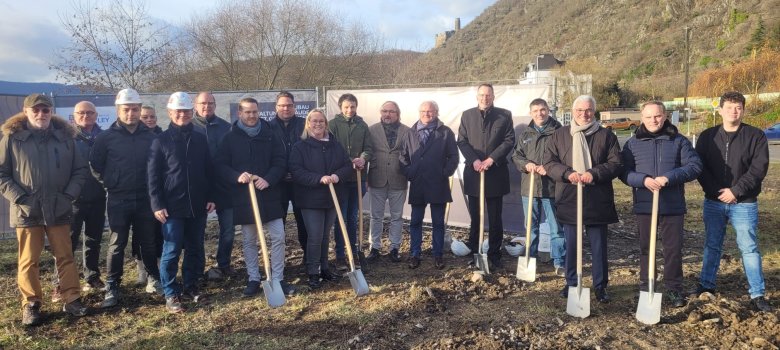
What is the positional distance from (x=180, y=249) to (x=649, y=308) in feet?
14.1

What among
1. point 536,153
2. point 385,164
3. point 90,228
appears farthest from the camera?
point 385,164

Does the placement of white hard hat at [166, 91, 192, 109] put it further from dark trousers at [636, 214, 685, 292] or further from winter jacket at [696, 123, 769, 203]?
winter jacket at [696, 123, 769, 203]

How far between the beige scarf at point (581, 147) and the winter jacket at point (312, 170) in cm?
231

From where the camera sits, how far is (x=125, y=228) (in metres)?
5.03

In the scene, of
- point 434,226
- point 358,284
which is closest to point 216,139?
A: point 358,284

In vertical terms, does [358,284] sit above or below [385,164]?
below

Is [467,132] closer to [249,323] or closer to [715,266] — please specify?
[715,266]

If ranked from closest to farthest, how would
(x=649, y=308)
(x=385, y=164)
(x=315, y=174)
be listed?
1. (x=649, y=308)
2. (x=315, y=174)
3. (x=385, y=164)

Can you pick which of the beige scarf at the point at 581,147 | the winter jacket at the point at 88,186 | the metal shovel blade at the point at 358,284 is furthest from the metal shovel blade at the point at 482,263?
the winter jacket at the point at 88,186

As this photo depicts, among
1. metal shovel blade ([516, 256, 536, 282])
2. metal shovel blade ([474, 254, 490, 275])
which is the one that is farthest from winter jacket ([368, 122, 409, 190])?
metal shovel blade ([516, 256, 536, 282])

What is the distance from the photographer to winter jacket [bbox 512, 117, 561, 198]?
576 cm

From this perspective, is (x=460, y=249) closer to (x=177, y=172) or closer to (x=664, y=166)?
(x=664, y=166)

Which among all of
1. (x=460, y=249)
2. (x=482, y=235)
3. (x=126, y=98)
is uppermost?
(x=126, y=98)

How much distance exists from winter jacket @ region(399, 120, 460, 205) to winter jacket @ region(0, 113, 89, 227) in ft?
11.4
